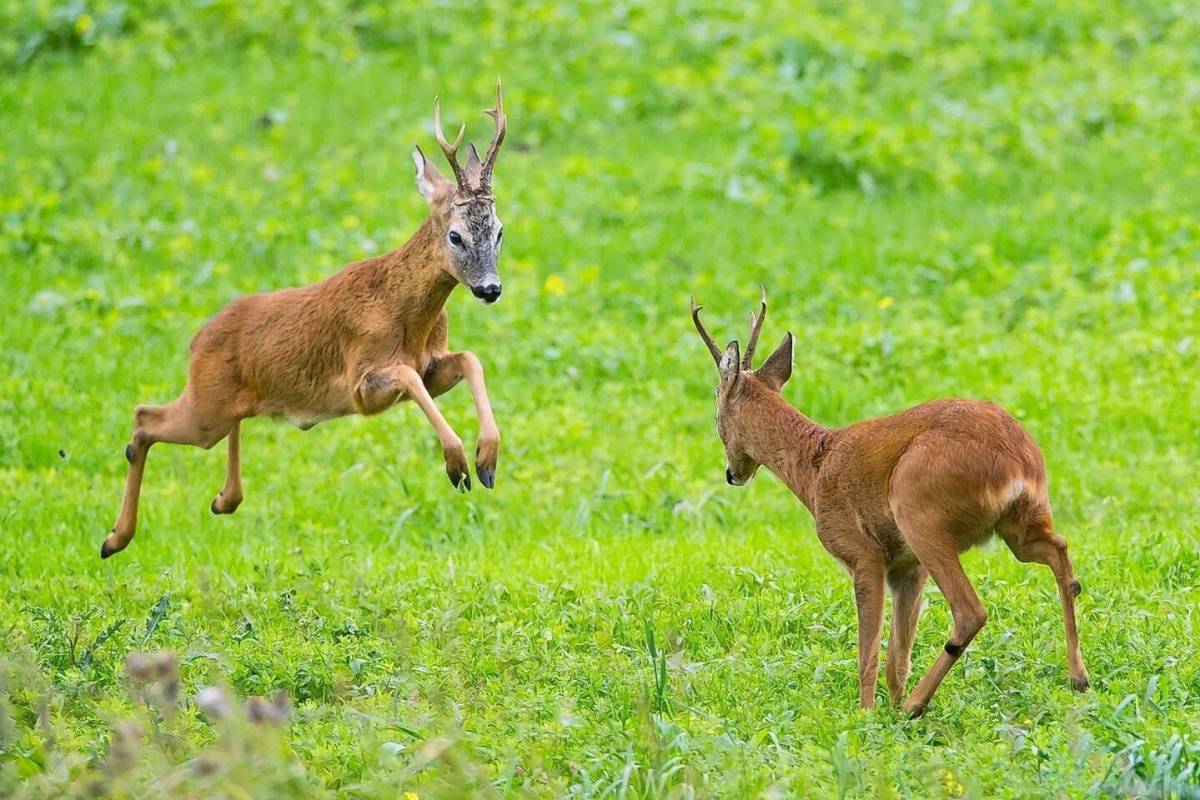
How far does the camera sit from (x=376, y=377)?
291 inches

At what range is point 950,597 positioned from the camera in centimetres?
612

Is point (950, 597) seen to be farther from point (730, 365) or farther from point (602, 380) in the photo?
point (602, 380)

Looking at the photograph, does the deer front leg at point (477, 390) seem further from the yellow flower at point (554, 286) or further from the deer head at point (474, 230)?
the yellow flower at point (554, 286)

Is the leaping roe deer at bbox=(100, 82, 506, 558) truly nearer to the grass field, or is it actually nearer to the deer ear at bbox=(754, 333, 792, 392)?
the grass field

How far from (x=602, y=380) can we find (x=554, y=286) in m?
1.39

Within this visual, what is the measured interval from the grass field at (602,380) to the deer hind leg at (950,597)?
167mm

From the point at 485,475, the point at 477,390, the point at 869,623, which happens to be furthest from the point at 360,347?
the point at 869,623

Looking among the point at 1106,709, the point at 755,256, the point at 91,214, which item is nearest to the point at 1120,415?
the point at 755,256

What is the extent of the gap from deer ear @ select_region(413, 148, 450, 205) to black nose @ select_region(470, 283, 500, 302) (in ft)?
1.91

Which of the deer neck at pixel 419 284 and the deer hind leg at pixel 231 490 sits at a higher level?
the deer neck at pixel 419 284

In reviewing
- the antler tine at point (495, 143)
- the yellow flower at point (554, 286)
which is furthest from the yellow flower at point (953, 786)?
the yellow flower at point (554, 286)

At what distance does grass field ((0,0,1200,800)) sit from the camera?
5.88 metres

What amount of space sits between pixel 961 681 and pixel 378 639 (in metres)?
2.22

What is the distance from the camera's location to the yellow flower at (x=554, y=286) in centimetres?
1270
